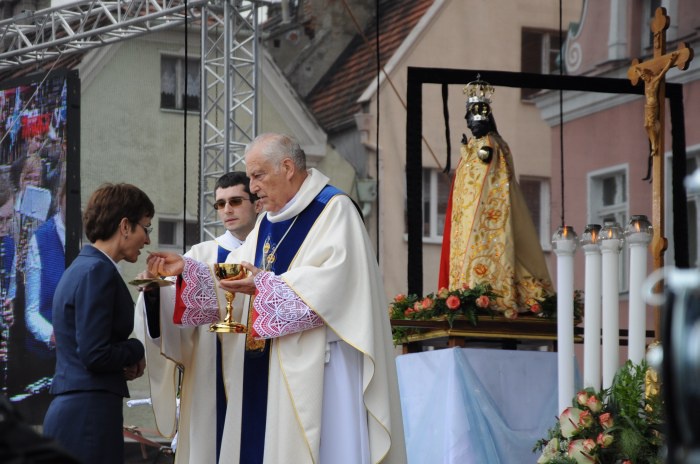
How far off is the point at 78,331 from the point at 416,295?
277 cm

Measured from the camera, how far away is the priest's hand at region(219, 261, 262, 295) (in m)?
4.88

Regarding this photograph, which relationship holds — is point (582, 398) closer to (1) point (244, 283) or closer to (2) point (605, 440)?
(2) point (605, 440)

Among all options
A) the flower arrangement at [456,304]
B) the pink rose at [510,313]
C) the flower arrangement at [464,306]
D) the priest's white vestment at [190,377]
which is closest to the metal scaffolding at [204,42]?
the flower arrangement at [464,306]

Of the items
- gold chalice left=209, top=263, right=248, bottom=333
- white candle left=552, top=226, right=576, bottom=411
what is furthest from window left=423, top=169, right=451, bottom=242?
gold chalice left=209, top=263, right=248, bottom=333

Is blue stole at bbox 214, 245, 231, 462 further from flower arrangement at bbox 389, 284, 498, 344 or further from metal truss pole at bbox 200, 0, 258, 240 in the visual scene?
metal truss pole at bbox 200, 0, 258, 240

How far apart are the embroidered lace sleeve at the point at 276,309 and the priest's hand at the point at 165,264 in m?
0.33

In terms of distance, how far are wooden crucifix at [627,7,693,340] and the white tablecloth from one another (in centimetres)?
109

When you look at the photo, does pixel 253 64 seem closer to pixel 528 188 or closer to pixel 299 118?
pixel 299 118

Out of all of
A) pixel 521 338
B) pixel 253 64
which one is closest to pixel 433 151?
pixel 253 64

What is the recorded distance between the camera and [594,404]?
5.15 metres

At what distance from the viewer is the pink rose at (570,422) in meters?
5.14

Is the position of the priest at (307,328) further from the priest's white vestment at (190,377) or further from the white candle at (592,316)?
the white candle at (592,316)

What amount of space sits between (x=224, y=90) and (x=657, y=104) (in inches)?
228

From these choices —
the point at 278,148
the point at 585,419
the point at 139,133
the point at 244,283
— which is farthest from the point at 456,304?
the point at 139,133
